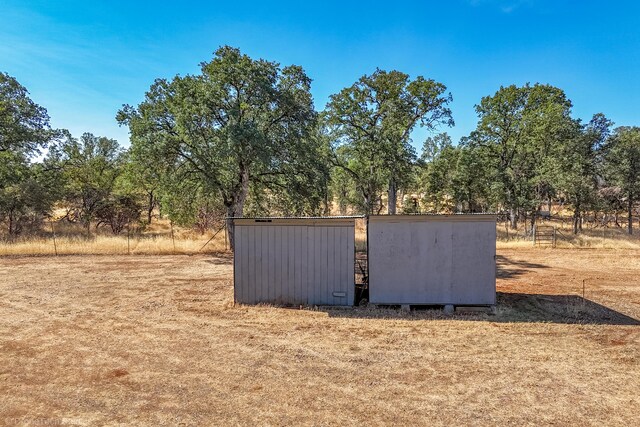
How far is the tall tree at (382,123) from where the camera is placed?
20.6 meters

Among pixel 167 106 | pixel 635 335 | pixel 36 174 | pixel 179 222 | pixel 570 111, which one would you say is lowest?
pixel 635 335

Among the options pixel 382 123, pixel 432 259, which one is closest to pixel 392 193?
pixel 382 123

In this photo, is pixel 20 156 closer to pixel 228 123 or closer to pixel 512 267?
pixel 228 123

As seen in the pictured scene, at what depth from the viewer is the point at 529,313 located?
786 cm

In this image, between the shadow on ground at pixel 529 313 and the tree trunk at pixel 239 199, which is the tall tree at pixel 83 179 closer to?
the tree trunk at pixel 239 199

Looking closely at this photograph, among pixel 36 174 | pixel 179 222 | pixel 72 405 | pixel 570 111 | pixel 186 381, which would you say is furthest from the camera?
pixel 570 111

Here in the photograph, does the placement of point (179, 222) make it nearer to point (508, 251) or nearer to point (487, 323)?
point (487, 323)

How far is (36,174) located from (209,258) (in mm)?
A: 14526

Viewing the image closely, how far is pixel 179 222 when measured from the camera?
1727cm

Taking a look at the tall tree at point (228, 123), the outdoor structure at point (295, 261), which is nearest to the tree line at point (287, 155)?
the tall tree at point (228, 123)

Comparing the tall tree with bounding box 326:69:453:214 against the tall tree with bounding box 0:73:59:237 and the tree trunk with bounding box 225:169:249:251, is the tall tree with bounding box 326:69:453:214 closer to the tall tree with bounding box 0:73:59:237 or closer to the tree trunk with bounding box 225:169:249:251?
the tree trunk with bounding box 225:169:249:251

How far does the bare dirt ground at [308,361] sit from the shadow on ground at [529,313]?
0.05 meters

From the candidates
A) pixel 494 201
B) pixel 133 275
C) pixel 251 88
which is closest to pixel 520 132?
pixel 494 201

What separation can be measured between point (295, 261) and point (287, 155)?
8.52m
